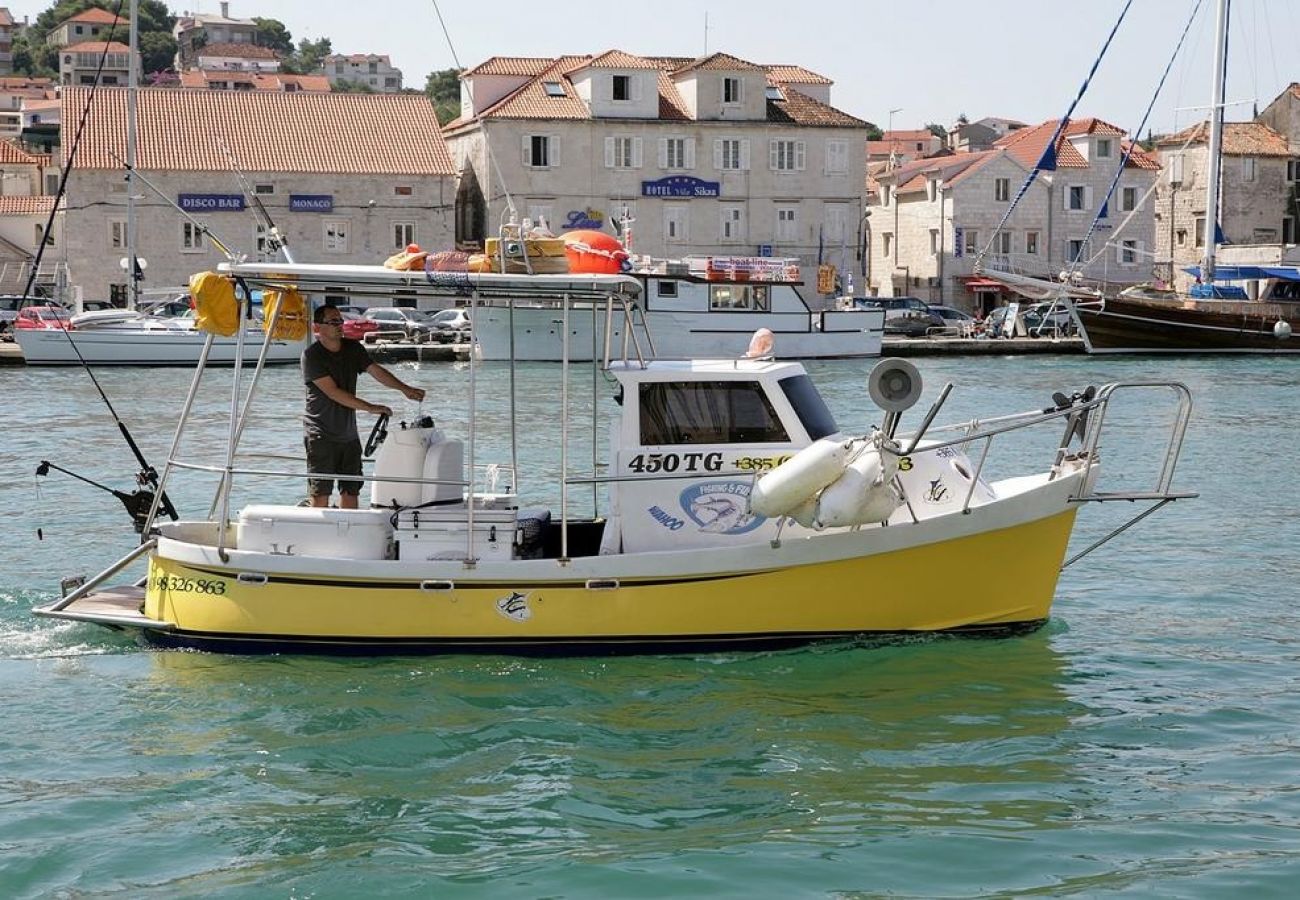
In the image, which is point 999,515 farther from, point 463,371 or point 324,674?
point 463,371

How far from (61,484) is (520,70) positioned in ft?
143

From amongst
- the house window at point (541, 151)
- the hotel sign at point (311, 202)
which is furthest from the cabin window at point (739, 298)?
the hotel sign at point (311, 202)

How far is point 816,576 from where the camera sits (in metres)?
10.5

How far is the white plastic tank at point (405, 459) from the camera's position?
35.4 feet

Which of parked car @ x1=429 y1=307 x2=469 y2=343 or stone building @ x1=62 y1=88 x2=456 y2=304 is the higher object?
stone building @ x1=62 y1=88 x2=456 y2=304

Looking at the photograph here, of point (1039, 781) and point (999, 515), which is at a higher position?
point (999, 515)

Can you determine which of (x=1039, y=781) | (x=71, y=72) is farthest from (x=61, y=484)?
(x=71, y=72)

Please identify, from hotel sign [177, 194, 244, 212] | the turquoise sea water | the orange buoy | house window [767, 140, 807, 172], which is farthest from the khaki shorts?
house window [767, 140, 807, 172]

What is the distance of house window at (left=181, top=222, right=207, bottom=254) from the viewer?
182ft

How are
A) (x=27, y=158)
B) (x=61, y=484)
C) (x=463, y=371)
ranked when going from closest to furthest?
(x=61, y=484)
(x=463, y=371)
(x=27, y=158)

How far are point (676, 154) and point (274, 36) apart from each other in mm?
135056

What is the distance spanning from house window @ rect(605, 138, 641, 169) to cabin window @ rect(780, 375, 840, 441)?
48594mm

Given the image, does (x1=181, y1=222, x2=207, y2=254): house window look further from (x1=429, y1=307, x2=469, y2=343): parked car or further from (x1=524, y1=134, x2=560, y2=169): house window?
(x1=524, y1=134, x2=560, y2=169): house window

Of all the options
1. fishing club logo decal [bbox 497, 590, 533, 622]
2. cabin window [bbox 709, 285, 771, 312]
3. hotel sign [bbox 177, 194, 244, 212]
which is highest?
hotel sign [bbox 177, 194, 244, 212]
